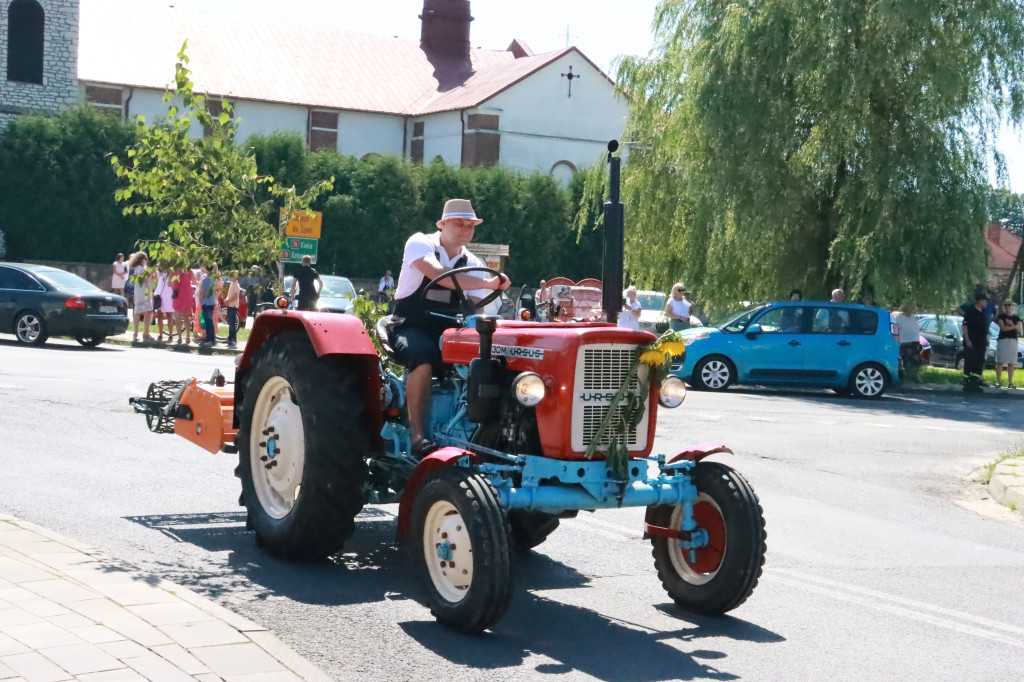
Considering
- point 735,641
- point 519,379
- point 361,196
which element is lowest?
point 735,641

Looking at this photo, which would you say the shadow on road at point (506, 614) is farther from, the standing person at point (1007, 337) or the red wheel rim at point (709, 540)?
the standing person at point (1007, 337)

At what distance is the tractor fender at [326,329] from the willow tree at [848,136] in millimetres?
19262

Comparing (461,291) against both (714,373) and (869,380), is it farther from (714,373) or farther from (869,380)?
(869,380)

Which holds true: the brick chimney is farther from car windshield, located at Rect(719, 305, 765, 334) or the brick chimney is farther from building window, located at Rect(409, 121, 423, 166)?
car windshield, located at Rect(719, 305, 765, 334)

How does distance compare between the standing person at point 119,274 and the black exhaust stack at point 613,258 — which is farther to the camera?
the standing person at point 119,274

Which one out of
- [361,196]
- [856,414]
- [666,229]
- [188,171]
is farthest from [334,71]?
[188,171]

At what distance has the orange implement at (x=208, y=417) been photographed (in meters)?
8.30

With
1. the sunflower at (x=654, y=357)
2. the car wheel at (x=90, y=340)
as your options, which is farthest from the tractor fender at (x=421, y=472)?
the car wheel at (x=90, y=340)

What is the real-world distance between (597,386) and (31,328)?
67.2 feet

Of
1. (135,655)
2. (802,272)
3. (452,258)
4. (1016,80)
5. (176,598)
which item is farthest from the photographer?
(802,272)

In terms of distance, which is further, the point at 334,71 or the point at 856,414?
the point at 334,71

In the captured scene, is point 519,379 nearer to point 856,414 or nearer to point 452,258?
point 452,258

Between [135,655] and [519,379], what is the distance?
217cm

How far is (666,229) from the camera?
96.2 feet
